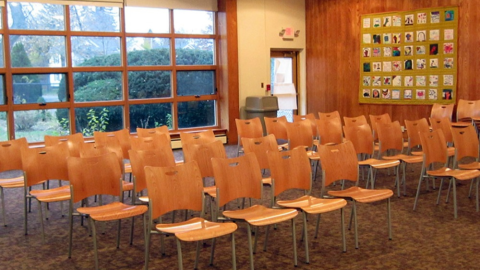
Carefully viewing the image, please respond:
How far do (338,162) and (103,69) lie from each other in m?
7.10

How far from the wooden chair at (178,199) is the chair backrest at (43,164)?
1.90m

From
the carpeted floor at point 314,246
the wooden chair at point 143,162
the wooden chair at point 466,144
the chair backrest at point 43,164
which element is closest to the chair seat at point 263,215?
the carpeted floor at point 314,246

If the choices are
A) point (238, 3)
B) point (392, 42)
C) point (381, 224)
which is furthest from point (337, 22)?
point (381, 224)

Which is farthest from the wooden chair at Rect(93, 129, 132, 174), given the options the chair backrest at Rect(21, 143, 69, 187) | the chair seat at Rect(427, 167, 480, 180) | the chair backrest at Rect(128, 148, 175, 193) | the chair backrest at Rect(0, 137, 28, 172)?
the chair seat at Rect(427, 167, 480, 180)

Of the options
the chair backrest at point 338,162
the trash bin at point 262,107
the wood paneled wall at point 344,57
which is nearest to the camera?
the chair backrest at point 338,162

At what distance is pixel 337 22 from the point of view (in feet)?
42.8

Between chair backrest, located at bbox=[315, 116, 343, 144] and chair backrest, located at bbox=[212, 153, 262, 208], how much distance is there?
3362mm

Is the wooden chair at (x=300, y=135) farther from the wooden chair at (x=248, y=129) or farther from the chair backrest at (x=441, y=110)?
the chair backrest at (x=441, y=110)

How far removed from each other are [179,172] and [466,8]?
8.29 metres

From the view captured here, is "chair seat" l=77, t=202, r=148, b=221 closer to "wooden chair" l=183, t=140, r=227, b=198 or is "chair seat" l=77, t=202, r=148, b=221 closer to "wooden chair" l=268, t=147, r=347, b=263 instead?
"wooden chair" l=183, t=140, r=227, b=198

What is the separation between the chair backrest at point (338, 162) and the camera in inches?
214

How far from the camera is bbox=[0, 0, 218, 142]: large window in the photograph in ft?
34.5

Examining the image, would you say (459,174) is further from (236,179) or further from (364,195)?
(236,179)

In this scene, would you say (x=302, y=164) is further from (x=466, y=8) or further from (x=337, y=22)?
(x=337, y=22)
